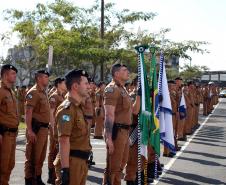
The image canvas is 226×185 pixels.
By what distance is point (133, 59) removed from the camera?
988 inches

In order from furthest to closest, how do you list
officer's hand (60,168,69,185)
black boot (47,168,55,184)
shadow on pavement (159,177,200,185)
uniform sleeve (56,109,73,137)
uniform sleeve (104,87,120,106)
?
shadow on pavement (159,177,200,185) < black boot (47,168,55,184) < uniform sleeve (104,87,120,106) < uniform sleeve (56,109,73,137) < officer's hand (60,168,69,185)

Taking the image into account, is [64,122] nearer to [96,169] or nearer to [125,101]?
[125,101]

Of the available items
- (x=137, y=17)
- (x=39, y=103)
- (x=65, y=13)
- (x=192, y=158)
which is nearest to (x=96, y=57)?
(x=65, y=13)

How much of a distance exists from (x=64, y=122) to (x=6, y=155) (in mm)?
2378

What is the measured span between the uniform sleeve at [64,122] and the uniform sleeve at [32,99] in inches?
110

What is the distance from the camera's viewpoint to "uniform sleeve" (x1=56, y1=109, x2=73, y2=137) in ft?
15.2

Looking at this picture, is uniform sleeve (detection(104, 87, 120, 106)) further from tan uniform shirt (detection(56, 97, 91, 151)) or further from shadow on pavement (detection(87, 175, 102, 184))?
shadow on pavement (detection(87, 175, 102, 184))

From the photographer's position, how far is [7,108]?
6723 millimetres

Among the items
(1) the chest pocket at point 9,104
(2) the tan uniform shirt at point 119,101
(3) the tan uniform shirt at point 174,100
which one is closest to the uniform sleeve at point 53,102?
(1) the chest pocket at point 9,104

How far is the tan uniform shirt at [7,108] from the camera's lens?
6.70 metres

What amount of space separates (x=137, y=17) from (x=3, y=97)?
792 inches

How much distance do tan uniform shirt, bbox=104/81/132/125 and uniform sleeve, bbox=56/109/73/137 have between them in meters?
1.88

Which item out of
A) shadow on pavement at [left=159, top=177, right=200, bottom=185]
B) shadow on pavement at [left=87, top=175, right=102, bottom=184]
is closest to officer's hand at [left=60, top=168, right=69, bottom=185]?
shadow on pavement at [left=87, top=175, right=102, bottom=184]

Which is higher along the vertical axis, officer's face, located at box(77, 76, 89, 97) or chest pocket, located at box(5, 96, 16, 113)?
officer's face, located at box(77, 76, 89, 97)
